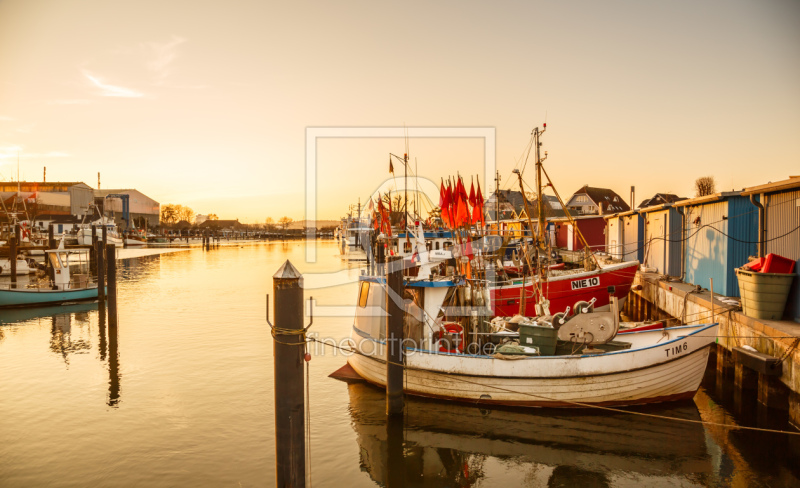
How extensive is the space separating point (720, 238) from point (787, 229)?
3.18 m

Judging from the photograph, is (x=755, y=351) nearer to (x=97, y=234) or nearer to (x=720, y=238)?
(x=720, y=238)

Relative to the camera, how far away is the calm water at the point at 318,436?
973 centimetres

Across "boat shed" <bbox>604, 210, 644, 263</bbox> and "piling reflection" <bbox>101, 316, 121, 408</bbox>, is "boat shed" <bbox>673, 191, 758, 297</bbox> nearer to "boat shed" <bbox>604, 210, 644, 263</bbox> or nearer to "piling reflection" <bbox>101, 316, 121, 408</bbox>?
"boat shed" <bbox>604, 210, 644, 263</bbox>

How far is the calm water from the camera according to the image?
973 centimetres

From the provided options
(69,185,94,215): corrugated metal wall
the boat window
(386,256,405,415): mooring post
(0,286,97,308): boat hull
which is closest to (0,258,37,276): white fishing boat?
(0,286,97,308): boat hull

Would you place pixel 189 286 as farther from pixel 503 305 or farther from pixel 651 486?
pixel 651 486

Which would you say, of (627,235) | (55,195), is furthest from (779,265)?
(55,195)

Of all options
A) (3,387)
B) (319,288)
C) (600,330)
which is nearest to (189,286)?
(319,288)

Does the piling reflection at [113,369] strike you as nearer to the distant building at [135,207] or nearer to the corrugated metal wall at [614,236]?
the corrugated metal wall at [614,236]

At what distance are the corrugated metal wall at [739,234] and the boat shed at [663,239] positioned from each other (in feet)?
18.1

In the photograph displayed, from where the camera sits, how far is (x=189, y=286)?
39.4m

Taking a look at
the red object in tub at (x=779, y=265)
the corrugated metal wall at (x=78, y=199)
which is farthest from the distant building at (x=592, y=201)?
the corrugated metal wall at (x=78, y=199)

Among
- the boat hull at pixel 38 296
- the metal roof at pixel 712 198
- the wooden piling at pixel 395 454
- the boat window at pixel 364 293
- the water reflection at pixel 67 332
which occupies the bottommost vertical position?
the wooden piling at pixel 395 454

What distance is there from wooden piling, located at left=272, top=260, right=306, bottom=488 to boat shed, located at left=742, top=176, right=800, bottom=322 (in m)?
12.9
